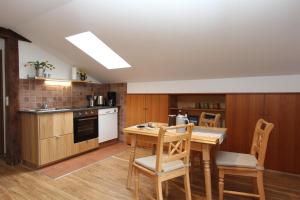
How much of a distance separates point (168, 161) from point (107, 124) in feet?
9.08

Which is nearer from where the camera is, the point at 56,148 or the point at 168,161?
the point at 168,161

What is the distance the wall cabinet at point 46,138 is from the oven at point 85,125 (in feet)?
0.39

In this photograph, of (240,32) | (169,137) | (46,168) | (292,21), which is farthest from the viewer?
(46,168)

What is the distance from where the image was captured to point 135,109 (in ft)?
14.0

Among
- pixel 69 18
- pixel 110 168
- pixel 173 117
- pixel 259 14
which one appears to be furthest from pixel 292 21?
pixel 110 168

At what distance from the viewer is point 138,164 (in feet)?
6.63

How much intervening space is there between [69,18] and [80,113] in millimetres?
1729

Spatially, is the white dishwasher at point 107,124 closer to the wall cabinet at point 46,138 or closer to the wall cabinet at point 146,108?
the wall cabinet at point 146,108

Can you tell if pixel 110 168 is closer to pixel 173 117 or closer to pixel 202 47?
pixel 173 117

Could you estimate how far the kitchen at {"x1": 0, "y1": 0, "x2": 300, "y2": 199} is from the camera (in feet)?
6.66

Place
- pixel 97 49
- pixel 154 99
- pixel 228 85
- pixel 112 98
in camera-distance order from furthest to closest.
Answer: pixel 112 98 < pixel 154 99 < pixel 97 49 < pixel 228 85

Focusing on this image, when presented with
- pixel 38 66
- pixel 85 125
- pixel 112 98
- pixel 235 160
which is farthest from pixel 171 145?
pixel 112 98

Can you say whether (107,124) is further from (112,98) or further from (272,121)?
(272,121)

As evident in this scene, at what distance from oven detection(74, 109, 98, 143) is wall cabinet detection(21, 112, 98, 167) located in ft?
0.39
